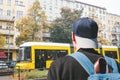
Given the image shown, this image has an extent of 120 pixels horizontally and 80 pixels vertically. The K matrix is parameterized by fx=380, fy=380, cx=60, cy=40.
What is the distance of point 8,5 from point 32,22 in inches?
681

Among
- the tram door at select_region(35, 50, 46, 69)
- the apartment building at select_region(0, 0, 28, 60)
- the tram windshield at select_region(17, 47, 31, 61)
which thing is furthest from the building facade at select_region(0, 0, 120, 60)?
the tram door at select_region(35, 50, 46, 69)

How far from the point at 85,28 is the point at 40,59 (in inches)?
1235

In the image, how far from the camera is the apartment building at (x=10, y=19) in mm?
70938

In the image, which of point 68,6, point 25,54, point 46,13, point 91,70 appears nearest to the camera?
point 91,70

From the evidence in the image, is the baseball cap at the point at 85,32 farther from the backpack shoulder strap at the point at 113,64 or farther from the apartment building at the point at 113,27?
the apartment building at the point at 113,27

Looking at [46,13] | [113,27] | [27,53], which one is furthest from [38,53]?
[113,27]

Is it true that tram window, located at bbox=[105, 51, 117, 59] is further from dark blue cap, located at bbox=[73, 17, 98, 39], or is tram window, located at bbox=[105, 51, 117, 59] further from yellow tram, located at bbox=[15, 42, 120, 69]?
dark blue cap, located at bbox=[73, 17, 98, 39]

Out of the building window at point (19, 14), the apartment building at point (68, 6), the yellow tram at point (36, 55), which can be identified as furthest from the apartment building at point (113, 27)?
the yellow tram at point (36, 55)

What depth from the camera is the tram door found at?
3434 centimetres

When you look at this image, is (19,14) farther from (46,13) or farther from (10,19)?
(46,13)

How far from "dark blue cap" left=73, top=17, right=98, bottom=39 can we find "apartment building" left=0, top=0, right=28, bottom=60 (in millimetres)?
65350

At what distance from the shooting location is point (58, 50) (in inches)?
1414

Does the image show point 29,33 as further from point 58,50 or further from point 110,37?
point 110,37

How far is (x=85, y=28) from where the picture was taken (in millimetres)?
3316
